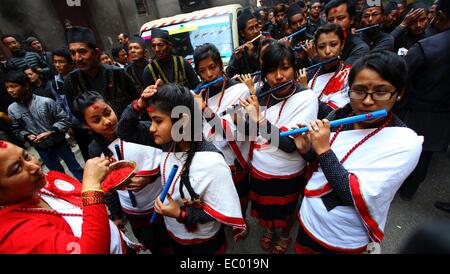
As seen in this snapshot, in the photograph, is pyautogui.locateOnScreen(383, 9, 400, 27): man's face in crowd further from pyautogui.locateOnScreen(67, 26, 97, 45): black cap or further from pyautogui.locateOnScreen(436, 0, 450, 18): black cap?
pyautogui.locateOnScreen(67, 26, 97, 45): black cap

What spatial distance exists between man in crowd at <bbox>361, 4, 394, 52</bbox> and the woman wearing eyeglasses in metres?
2.28

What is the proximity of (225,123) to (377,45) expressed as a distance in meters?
2.53

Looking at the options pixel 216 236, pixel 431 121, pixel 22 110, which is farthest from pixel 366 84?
pixel 22 110

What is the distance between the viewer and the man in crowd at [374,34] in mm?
3040

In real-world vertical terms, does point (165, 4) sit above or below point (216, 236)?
above

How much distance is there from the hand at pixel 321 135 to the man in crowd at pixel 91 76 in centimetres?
240

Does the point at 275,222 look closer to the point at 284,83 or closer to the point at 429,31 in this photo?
the point at 284,83

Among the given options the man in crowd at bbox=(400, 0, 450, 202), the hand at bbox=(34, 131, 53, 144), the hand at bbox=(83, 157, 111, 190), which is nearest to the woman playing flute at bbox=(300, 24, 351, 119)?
the man in crowd at bbox=(400, 0, 450, 202)

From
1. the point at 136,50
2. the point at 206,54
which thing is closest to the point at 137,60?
the point at 136,50

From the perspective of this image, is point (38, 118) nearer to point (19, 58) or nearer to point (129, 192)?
point (129, 192)

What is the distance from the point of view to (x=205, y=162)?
148 centimetres

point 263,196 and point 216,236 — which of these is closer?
point 216,236

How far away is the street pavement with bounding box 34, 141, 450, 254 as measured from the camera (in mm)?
2305

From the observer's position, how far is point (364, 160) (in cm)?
127
